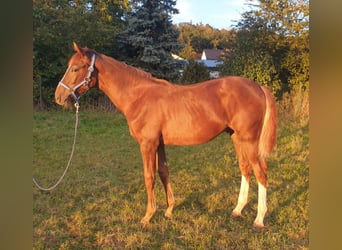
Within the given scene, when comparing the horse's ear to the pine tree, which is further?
the pine tree

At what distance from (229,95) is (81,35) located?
1.19 m

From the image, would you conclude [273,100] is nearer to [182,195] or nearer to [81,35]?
[182,195]

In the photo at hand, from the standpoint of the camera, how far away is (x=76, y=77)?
87.6 inches

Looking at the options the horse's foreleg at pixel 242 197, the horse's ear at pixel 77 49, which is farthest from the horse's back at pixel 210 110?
the horse's ear at pixel 77 49

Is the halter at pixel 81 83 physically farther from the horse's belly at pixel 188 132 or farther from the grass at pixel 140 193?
the horse's belly at pixel 188 132

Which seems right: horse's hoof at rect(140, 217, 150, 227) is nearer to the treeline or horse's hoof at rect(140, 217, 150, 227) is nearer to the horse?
the horse

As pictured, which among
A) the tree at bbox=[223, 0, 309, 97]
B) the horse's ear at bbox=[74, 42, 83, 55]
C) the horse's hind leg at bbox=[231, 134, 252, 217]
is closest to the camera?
the horse's ear at bbox=[74, 42, 83, 55]

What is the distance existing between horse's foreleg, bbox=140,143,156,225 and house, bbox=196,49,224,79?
0.76 metres

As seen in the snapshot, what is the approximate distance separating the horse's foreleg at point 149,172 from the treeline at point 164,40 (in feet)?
1.85

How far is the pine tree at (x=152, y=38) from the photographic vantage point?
7.77ft

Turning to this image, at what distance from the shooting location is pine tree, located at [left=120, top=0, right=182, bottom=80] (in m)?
2.37

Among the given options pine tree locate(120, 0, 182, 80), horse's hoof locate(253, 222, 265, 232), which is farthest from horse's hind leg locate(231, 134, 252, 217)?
pine tree locate(120, 0, 182, 80)

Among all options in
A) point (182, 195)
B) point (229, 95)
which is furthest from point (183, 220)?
point (229, 95)
